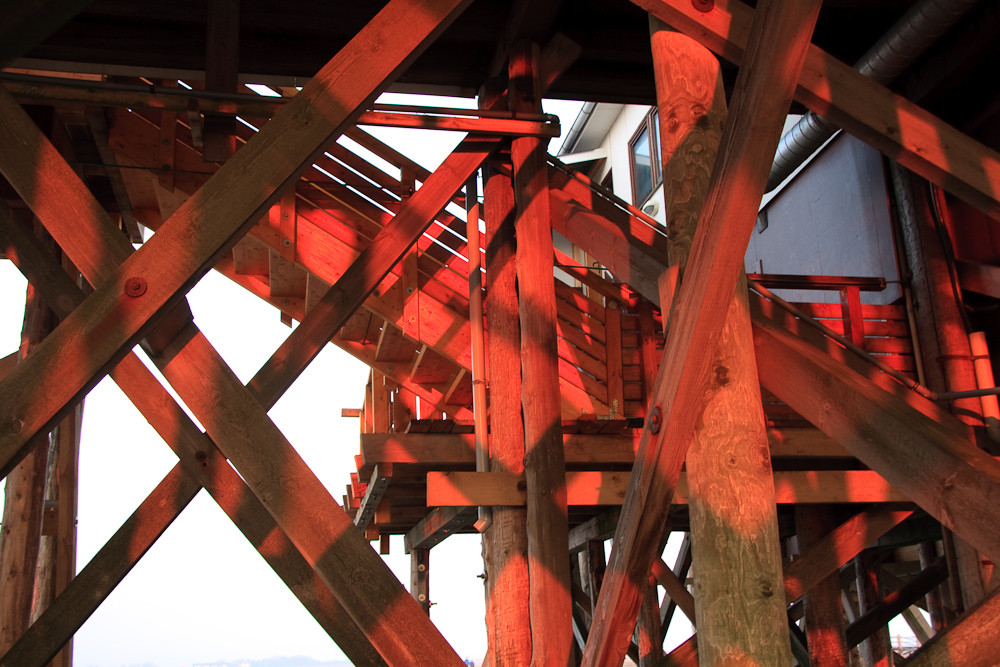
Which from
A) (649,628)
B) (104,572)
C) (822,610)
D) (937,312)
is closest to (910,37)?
(937,312)

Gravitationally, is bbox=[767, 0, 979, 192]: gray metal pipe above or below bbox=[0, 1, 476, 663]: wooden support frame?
above

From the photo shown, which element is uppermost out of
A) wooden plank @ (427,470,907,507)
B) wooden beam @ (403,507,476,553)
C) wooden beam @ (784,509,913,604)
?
wooden beam @ (403,507,476,553)

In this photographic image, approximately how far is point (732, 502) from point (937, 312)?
17.7ft

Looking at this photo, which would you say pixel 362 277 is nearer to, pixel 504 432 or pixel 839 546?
pixel 504 432

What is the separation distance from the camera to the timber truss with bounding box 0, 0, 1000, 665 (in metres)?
3.30

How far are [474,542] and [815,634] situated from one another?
7.94 metres

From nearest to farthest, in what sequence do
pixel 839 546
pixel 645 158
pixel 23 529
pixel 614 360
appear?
1. pixel 839 546
2. pixel 23 529
3. pixel 614 360
4. pixel 645 158

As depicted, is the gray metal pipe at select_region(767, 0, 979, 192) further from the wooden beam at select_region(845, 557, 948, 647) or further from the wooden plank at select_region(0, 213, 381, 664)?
the wooden plank at select_region(0, 213, 381, 664)

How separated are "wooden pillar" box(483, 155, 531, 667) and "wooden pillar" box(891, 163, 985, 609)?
3735 millimetres

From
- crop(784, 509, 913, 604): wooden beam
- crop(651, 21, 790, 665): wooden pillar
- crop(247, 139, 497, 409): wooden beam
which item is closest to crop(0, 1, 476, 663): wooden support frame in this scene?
crop(651, 21, 790, 665): wooden pillar

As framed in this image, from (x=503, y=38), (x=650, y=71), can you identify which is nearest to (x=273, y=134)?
(x=503, y=38)

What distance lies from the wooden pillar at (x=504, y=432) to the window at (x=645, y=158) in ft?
31.8

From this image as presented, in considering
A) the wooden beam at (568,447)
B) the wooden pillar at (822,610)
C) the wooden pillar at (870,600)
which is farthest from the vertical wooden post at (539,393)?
the wooden pillar at (870,600)

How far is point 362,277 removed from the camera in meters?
5.30
